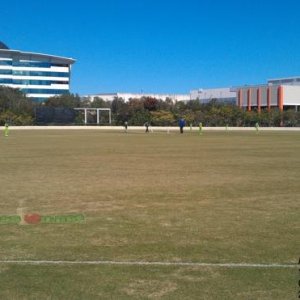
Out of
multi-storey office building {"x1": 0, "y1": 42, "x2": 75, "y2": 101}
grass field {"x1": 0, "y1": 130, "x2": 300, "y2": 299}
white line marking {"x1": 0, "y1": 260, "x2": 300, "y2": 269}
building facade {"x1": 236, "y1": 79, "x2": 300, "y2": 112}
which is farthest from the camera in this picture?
multi-storey office building {"x1": 0, "y1": 42, "x2": 75, "y2": 101}

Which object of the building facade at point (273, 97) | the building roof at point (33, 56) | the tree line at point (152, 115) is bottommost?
the tree line at point (152, 115)

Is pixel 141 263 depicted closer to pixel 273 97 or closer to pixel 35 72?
pixel 273 97

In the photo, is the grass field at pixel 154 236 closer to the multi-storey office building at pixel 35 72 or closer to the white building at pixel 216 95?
the white building at pixel 216 95

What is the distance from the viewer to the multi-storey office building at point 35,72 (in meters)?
152

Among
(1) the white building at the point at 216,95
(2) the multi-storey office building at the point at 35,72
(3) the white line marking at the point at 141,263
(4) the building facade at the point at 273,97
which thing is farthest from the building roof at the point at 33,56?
(3) the white line marking at the point at 141,263

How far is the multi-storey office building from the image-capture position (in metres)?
152

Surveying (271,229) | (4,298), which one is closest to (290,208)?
(271,229)

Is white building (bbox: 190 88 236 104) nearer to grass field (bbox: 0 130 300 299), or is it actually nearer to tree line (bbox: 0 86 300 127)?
tree line (bbox: 0 86 300 127)

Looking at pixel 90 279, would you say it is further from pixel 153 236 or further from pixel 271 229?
pixel 271 229

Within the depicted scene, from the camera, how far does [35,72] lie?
15725 cm

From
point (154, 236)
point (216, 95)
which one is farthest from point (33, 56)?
point (154, 236)

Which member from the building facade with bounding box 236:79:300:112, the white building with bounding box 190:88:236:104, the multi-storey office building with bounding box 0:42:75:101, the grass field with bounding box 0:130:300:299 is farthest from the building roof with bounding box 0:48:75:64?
the grass field with bounding box 0:130:300:299

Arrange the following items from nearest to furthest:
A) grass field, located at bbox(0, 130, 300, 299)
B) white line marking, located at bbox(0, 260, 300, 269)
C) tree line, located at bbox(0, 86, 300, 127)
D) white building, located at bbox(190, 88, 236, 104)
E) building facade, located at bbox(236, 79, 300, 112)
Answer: grass field, located at bbox(0, 130, 300, 299) → white line marking, located at bbox(0, 260, 300, 269) → tree line, located at bbox(0, 86, 300, 127) → building facade, located at bbox(236, 79, 300, 112) → white building, located at bbox(190, 88, 236, 104)

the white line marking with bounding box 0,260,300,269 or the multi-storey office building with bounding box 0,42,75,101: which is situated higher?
the multi-storey office building with bounding box 0,42,75,101
